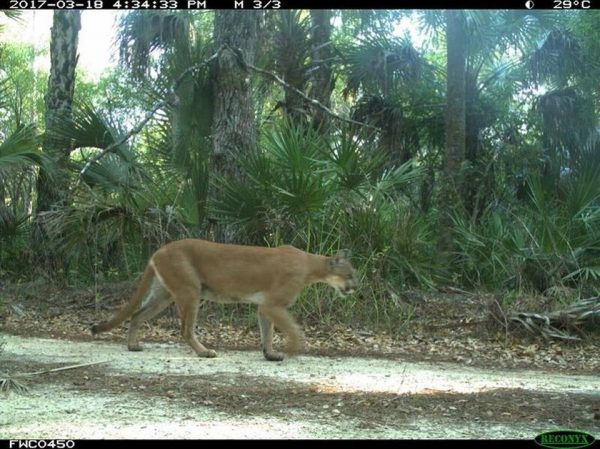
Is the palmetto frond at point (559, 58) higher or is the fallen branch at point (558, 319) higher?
the palmetto frond at point (559, 58)

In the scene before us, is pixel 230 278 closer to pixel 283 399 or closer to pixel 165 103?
pixel 283 399

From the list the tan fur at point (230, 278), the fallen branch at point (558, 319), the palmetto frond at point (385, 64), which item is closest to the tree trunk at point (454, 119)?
the palmetto frond at point (385, 64)

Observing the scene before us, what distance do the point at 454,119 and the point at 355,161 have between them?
17.2ft

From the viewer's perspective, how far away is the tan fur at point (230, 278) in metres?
8.73

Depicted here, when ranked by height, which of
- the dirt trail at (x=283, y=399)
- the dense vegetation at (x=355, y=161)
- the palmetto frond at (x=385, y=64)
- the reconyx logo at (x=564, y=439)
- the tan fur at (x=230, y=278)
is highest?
the palmetto frond at (x=385, y=64)

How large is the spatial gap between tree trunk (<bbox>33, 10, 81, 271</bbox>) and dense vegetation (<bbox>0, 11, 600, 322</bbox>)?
0.19 ft

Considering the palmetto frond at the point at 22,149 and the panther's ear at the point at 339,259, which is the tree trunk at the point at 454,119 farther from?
the palmetto frond at the point at 22,149

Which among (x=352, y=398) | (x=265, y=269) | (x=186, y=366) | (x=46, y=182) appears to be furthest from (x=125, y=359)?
(x=46, y=182)

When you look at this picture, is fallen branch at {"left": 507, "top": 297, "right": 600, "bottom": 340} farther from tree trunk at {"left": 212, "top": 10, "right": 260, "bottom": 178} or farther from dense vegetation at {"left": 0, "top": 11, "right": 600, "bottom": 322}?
tree trunk at {"left": 212, "top": 10, "right": 260, "bottom": 178}

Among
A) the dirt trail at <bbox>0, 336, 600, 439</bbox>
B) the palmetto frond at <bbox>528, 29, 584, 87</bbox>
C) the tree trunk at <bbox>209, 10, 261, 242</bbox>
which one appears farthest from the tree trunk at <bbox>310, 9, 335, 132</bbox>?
the dirt trail at <bbox>0, 336, 600, 439</bbox>

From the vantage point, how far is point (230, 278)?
891cm

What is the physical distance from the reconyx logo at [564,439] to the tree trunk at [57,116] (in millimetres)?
8118

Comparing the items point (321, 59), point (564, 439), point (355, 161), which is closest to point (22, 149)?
point (355, 161)

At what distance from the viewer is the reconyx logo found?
4723 mm
